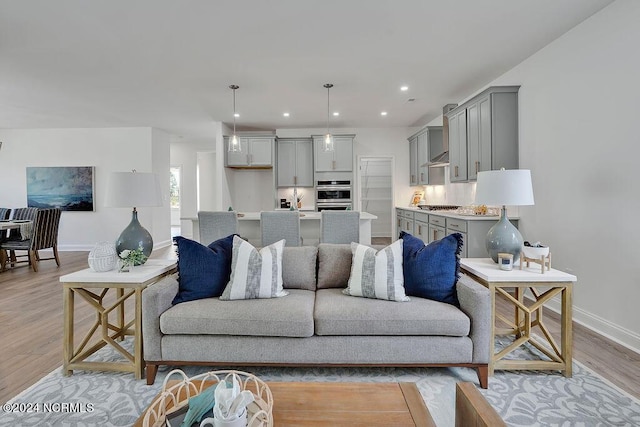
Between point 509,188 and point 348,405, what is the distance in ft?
6.01

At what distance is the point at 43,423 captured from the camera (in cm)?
175

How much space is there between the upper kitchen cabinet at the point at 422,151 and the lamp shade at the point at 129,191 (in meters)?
4.89

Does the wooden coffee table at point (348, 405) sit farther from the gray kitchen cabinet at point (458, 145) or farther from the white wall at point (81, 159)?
the white wall at point (81, 159)

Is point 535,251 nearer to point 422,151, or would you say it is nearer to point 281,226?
point 281,226

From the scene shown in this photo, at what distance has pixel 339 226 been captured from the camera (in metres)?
3.65

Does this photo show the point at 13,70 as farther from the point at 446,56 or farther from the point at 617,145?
the point at 617,145

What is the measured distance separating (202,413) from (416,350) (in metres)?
1.38

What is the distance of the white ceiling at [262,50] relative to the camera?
9.14 ft

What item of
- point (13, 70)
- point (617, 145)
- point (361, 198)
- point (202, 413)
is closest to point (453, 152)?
point (617, 145)

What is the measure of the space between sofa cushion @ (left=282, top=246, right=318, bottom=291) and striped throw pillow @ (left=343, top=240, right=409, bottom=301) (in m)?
0.32

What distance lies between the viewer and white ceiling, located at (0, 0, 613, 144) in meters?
2.79

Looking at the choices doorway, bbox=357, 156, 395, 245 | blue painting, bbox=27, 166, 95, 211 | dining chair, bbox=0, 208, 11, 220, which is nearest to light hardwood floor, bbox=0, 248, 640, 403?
dining chair, bbox=0, 208, 11, 220

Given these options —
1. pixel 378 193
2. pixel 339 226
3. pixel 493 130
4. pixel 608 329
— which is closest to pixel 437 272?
pixel 339 226

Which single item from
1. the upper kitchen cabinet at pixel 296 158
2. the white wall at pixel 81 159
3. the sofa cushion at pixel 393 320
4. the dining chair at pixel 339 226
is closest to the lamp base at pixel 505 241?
the sofa cushion at pixel 393 320
